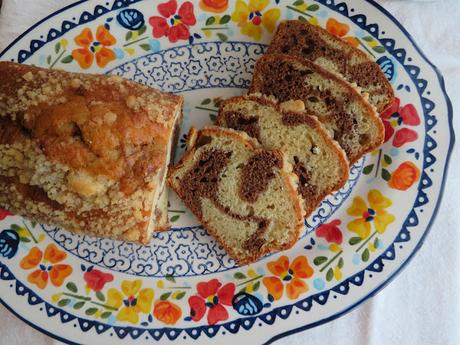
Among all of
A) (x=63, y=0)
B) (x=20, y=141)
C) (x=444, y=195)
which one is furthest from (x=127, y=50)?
(x=444, y=195)

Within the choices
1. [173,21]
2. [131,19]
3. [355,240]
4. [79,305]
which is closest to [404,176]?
[355,240]

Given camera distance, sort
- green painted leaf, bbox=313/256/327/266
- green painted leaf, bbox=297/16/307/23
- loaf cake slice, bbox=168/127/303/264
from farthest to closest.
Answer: green painted leaf, bbox=297/16/307/23 < green painted leaf, bbox=313/256/327/266 < loaf cake slice, bbox=168/127/303/264

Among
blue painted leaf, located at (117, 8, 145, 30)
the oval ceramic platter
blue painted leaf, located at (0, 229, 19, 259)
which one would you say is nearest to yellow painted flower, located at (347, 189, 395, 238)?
the oval ceramic platter

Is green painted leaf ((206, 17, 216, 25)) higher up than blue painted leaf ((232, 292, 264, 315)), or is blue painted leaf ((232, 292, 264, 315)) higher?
green painted leaf ((206, 17, 216, 25))

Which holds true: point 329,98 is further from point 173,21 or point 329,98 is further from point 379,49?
point 173,21

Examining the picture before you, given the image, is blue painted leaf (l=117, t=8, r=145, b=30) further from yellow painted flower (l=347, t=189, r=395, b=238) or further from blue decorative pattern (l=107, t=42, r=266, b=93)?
yellow painted flower (l=347, t=189, r=395, b=238)

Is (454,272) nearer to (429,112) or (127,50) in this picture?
(429,112)

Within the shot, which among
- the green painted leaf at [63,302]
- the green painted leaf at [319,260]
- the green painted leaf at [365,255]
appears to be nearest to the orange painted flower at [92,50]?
the green painted leaf at [63,302]
